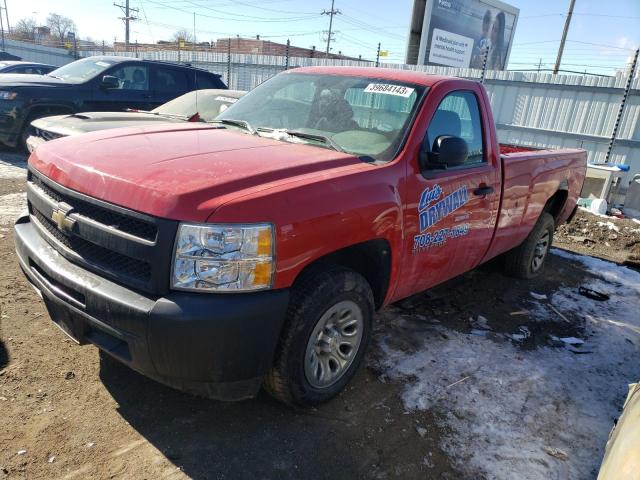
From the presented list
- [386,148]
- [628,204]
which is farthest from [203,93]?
[628,204]

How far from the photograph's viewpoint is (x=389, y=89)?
3416 millimetres

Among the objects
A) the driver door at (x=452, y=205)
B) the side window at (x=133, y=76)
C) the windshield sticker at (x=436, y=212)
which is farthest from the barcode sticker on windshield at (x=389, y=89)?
the side window at (x=133, y=76)

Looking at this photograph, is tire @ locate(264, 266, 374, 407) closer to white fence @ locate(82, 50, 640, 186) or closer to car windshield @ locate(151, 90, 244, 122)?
car windshield @ locate(151, 90, 244, 122)

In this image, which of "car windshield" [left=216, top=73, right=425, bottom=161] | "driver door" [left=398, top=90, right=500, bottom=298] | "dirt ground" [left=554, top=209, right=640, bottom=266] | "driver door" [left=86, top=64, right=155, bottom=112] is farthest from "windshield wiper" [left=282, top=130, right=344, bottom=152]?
"driver door" [left=86, top=64, right=155, bottom=112]

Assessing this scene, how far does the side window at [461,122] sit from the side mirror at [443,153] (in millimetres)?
123

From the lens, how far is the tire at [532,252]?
17.3ft

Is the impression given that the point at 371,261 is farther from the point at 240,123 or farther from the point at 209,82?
the point at 209,82

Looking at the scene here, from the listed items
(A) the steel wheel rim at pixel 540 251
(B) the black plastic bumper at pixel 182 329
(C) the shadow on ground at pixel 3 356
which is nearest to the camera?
(B) the black plastic bumper at pixel 182 329

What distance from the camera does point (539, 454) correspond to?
2.70m

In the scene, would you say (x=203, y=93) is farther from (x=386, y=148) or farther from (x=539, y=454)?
(x=539, y=454)

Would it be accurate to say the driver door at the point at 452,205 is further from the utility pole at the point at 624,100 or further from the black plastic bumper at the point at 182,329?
the utility pole at the point at 624,100

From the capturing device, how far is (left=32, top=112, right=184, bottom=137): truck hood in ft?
20.2

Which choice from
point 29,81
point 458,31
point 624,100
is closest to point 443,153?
point 29,81

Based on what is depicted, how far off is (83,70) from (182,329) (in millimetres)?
8826
